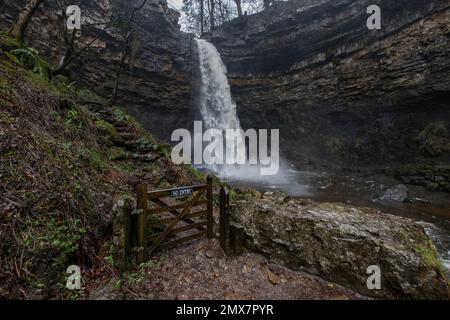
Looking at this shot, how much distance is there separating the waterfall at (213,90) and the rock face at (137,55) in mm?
1236

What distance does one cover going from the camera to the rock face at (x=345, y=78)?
569 inches

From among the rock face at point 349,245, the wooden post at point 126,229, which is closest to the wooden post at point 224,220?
the rock face at point 349,245

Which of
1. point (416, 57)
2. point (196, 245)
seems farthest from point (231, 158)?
point (196, 245)

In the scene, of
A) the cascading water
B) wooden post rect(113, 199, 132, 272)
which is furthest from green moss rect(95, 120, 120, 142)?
the cascading water

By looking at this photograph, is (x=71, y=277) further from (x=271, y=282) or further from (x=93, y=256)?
(x=271, y=282)

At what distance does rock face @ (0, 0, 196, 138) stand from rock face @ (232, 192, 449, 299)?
46.9ft

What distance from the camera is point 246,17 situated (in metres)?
21.9

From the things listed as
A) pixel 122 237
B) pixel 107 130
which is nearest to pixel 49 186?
pixel 122 237

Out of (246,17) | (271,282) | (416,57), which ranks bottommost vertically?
(271,282)

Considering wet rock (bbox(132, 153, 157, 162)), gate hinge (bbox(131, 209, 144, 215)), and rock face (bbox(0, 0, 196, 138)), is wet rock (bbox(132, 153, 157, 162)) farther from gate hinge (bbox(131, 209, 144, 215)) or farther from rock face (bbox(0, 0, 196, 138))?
rock face (bbox(0, 0, 196, 138))

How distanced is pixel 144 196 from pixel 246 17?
77.5 ft

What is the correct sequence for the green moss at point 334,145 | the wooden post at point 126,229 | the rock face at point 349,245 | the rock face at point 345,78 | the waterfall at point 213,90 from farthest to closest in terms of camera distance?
the waterfall at point 213,90 → the green moss at point 334,145 → the rock face at point 345,78 → the wooden post at point 126,229 → the rock face at point 349,245

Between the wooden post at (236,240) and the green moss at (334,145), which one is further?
the green moss at (334,145)

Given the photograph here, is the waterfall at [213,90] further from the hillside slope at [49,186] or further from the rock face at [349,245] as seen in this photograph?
the rock face at [349,245]
